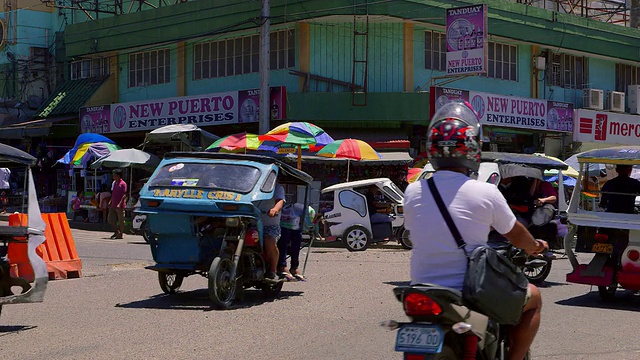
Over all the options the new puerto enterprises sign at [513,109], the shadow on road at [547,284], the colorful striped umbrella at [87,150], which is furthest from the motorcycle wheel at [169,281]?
the colorful striped umbrella at [87,150]

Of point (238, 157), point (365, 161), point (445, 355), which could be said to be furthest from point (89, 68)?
point (445, 355)

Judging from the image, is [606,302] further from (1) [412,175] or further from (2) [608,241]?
(1) [412,175]

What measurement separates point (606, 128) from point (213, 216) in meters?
26.2

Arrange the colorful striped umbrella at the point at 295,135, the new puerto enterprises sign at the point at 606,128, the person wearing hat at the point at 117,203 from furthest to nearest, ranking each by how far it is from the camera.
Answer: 1. the new puerto enterprises sign at the point at 606,128
2. the person wearing hat at the point at 117,203
3. the colorful striped umbrella at the point at 295,135

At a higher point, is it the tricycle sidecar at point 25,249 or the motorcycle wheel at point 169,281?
the tricycle sidecar at point 25,249

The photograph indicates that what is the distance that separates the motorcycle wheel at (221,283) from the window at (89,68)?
86.4 feet

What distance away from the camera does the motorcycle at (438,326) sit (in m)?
4.54

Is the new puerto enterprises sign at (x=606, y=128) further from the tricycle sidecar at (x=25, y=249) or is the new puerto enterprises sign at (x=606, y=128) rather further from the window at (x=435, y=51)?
the tricycle sidecar at (x=25, y=249)

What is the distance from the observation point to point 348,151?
23.4 meters

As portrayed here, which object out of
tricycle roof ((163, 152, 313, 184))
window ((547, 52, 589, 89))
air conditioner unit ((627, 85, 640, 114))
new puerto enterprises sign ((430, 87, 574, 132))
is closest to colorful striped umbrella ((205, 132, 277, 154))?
new puerto enterprises sign ((430, 87, 574, 132))

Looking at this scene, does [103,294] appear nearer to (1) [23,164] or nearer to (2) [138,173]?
(1) [23,164]

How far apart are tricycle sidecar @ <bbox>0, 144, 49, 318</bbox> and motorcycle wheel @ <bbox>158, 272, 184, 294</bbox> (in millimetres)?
2322

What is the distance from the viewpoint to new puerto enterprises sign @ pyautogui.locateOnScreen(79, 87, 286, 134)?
2814 cm

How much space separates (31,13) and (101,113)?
8.84 m
